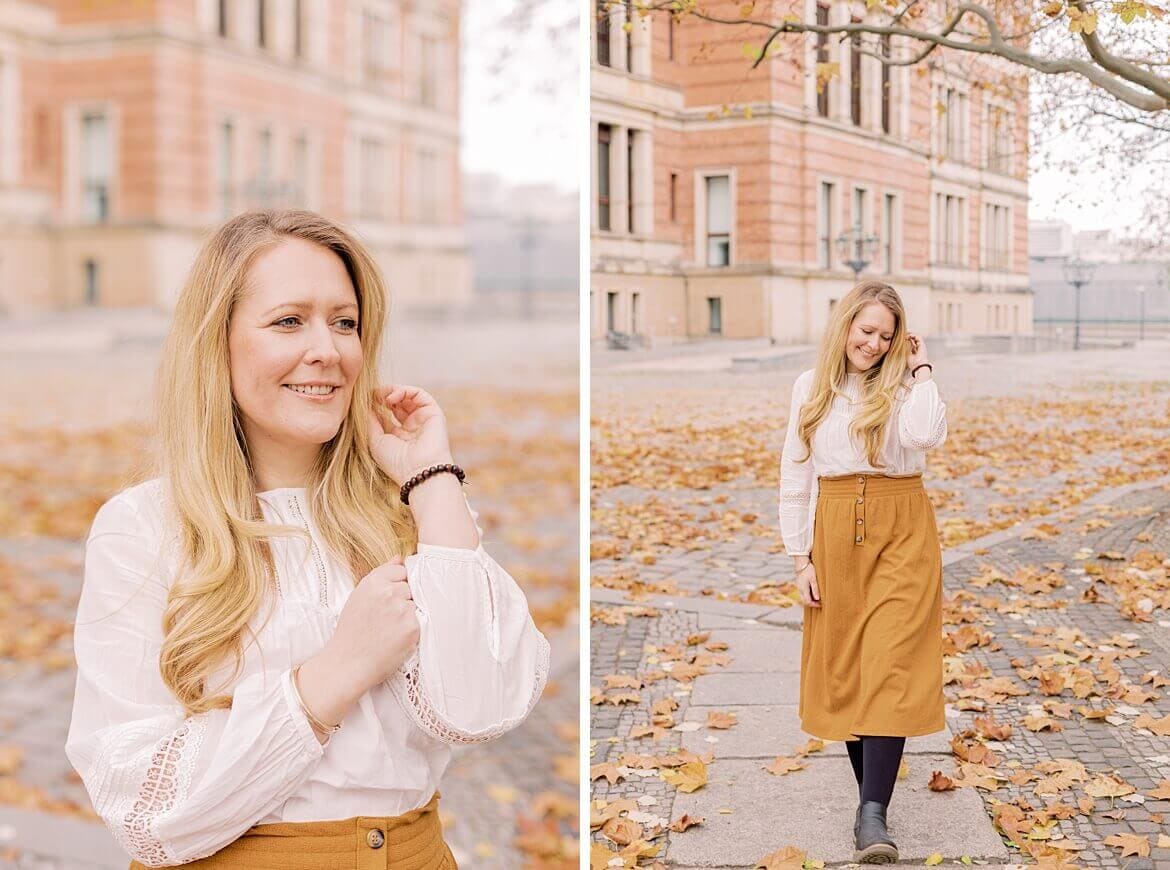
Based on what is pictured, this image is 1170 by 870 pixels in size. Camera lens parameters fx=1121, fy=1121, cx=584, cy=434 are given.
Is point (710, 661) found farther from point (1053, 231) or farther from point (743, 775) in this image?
point (1053, 231)

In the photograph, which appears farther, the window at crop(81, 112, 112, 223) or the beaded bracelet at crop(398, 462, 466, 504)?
the window at crop(81, 112, 112, 223)

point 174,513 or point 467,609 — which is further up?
point 174,513

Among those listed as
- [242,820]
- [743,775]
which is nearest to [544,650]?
[242,820]

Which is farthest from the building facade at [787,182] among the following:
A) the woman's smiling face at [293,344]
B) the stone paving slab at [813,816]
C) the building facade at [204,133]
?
the woman's smiling face at [293,344]

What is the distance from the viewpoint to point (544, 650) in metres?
1.32

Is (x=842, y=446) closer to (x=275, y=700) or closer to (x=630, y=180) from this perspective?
(x=630, y=180)

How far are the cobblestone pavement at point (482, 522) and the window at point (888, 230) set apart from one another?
3.44 feet

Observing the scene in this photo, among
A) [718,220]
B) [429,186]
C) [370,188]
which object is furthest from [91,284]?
[718,220]

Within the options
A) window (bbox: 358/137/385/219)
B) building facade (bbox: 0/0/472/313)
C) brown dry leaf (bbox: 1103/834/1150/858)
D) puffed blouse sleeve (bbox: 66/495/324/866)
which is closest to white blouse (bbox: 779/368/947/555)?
brown dry leaf (bbox: 1103/834/1150/858)

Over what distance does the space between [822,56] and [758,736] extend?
1.64 m

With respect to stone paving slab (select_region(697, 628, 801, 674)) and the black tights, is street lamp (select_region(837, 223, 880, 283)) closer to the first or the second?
stone paving slab (select_region(697, 628, 801, 674))

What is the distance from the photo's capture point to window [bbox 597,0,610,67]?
2.90 m

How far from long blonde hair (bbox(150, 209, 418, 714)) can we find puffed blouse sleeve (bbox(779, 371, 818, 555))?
128 cm

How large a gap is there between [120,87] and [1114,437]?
158 inches
